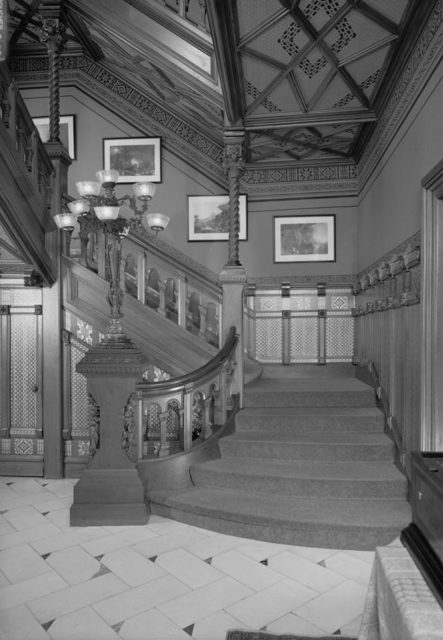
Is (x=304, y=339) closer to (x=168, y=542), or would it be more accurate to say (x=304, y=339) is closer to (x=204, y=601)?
(x=168, y=542)

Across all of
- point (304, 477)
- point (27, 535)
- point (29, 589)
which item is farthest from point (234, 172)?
point (29, 589)

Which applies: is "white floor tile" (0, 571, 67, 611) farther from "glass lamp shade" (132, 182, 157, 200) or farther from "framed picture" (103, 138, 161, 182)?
"framed picture" (103, 138, 161, 182)

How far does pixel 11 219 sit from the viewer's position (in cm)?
442

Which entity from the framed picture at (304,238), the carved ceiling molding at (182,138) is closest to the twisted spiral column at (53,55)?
the carved ceiling molding at (182,138)

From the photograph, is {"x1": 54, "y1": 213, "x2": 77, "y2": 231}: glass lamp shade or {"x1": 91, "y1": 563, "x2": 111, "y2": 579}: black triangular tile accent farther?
{"x1": 54, "y1": 213, "x2": 77, "y2": 231}: glass lamp shade

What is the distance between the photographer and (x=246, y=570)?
127 inches

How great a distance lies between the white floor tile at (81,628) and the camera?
8.23 ft

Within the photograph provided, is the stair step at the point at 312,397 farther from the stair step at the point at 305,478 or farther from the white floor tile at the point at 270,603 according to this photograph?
the white floor tile at the point at 270,603

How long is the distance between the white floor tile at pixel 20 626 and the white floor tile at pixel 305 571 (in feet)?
5.02

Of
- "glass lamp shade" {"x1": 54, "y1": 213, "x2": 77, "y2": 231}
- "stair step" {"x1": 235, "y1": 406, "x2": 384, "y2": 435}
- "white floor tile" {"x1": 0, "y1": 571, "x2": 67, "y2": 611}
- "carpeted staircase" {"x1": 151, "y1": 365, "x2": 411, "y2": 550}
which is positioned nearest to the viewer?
"white floor tile" {"x1": 0, "y1": 571, "x2": 67, "y2": 611}

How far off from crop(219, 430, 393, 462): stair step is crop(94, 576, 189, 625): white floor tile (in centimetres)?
163

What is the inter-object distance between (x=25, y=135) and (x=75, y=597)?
4259mm

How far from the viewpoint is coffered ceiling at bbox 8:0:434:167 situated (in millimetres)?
3719

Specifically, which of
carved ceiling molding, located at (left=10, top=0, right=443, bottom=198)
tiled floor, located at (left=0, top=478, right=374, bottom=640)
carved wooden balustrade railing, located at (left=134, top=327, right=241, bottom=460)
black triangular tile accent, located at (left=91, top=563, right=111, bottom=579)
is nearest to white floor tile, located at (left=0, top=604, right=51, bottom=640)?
tiled floor, located at (left=0, top=478, right=374, bottom=640)
